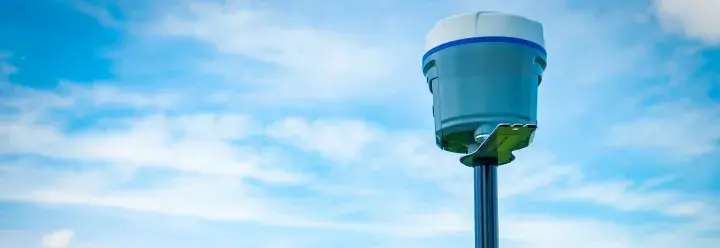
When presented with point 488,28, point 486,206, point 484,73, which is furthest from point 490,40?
point 486,206

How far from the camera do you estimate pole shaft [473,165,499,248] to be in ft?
25.5

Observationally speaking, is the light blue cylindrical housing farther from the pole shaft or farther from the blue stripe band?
the pole shaft

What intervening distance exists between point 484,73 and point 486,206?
141 centimetres

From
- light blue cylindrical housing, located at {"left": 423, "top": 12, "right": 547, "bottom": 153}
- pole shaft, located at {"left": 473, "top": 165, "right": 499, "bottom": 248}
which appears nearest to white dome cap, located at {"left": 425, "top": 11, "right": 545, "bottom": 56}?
light blue cylindrical housing, located at {"left": 423, "top": 12, "right": 547, "bottom": 153}

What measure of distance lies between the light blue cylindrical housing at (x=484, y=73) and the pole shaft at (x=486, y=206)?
1.25 ft

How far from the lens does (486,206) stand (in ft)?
25.8

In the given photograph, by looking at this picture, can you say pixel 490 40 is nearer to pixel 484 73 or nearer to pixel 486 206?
pixel 484 73

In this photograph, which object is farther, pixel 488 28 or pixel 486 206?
pixel 486 206

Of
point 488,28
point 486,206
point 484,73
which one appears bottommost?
point 486,206

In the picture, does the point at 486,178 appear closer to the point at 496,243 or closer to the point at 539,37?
the point at 496,243

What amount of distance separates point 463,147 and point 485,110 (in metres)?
0.63

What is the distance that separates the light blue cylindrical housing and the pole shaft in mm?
382

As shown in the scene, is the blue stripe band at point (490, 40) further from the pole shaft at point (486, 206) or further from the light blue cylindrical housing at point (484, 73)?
the pole shaft at point (486, 206)

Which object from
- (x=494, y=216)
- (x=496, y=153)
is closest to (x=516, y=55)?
(x=496, y=153)
